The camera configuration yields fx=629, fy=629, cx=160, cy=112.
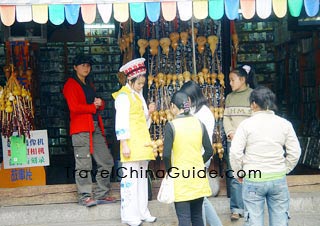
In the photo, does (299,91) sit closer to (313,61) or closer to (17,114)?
(313,61)

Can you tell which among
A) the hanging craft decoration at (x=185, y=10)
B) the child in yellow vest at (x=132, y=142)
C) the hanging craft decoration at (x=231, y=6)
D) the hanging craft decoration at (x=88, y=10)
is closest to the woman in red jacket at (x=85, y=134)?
the child in yellow vest at (x=132, y=142)

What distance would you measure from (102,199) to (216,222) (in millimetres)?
1756

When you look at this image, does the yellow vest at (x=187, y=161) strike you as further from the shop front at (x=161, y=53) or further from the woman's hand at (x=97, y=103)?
the woman's hand at (x=97, y=103)

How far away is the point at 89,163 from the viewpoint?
7.33 m

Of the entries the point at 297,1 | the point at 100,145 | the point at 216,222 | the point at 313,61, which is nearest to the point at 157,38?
the point at 100,145

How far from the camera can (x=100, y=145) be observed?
7465 millimetres

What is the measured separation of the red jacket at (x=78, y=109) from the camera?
723 centimetres

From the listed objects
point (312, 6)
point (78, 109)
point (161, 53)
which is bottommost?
point (78, 109)

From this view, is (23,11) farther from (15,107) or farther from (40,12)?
(15,107)

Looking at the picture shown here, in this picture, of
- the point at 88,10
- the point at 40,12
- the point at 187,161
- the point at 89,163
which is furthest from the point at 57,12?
the point at 187,161

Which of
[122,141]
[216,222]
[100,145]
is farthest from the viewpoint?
[100,145]

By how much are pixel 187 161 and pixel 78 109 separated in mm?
1914

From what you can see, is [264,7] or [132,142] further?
[132,142]

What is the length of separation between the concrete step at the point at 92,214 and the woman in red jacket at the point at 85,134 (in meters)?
0.14
